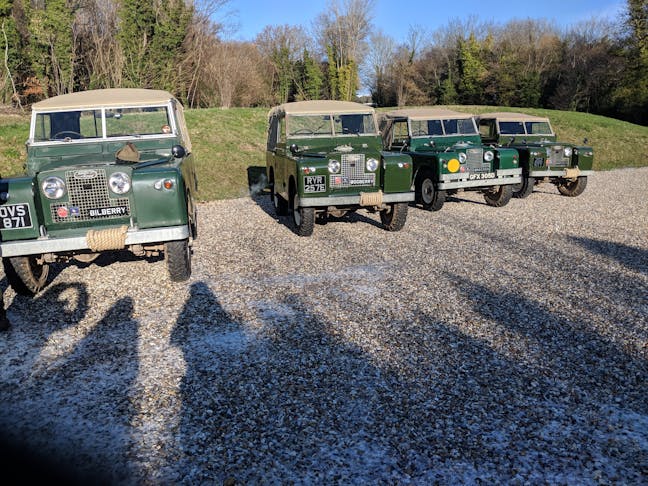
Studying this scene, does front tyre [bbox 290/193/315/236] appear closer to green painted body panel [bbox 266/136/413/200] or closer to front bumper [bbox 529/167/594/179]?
green painted body panel [bbox 266/136/413/200]

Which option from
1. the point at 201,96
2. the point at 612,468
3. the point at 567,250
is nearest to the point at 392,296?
the point at 612,468

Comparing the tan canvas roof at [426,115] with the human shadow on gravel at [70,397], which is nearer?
the human shadow on gravel at [70,397]

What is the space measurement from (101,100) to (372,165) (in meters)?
3.91

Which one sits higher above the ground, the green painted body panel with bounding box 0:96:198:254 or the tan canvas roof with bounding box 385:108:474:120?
the tan canvas roof with bounding box 385:108:474:120

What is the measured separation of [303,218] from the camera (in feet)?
25.0

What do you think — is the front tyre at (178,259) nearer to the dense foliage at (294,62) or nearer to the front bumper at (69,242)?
the front bumper at (69,242)

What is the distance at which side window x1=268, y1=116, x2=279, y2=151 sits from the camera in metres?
9.45

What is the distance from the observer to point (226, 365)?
3762mm

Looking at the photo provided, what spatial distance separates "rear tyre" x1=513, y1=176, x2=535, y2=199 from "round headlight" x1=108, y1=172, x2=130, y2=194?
893 cm

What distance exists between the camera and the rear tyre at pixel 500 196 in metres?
10.3

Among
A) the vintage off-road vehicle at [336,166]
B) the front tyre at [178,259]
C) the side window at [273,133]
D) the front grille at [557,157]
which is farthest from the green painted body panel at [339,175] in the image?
the front grille at [557,157]

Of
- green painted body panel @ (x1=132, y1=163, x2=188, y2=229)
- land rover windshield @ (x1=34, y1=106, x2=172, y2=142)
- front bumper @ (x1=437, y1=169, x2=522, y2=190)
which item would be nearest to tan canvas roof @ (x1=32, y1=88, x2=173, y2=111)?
land rover windshield @ (x1=34, y1=106, x2=172, y2=142)

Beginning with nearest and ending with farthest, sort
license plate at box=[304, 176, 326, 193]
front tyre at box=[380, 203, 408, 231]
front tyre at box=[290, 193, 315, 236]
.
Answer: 1. license plate at box=[304, 176, 326, 193]
2. front tyre at box=[290, 193, 315, 236]
3. front tyre at box=[380, 203, 408, 231]

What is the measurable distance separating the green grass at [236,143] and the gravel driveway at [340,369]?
823cm
